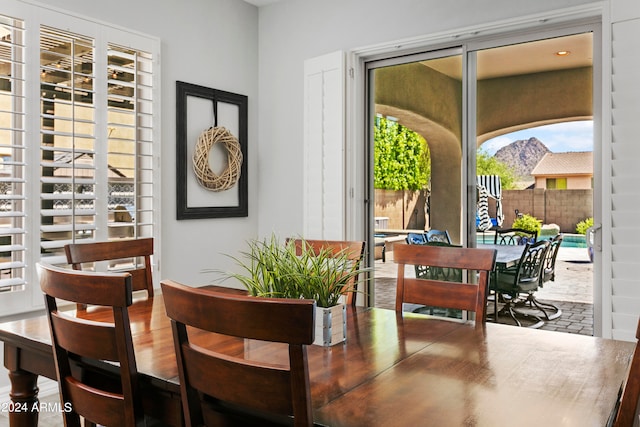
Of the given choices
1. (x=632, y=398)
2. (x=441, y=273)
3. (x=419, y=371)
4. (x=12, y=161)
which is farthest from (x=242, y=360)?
(x=441, y=273)

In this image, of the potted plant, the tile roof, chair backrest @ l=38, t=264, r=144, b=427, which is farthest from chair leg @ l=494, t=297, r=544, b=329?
chair backrest @ l=38, t=264, r=144, b=427

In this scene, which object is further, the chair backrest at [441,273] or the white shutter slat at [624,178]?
the chair backrest at [441,273]

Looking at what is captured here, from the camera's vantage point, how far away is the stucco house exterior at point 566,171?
3.11m

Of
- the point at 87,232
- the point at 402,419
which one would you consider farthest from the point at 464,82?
the point at 402,419

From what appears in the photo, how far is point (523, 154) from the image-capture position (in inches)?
132

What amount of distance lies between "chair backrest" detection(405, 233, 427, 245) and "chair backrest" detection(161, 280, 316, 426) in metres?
2.79

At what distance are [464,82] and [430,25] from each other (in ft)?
1.51

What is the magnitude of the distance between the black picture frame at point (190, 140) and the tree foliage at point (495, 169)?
1.93 m

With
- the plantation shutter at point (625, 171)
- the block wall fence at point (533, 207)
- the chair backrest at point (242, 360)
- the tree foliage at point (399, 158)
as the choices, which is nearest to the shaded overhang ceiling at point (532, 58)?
the plantation shutter at point (625, 171)

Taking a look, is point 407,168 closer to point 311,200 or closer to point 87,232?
point 311,200

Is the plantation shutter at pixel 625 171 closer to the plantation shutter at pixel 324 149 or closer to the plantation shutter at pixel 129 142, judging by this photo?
the plantation shutter at pixel 324 149

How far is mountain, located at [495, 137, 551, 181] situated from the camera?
129 inches

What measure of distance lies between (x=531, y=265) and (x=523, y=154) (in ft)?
2.30

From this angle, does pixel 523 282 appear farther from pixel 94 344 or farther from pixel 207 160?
pixel 94 344
